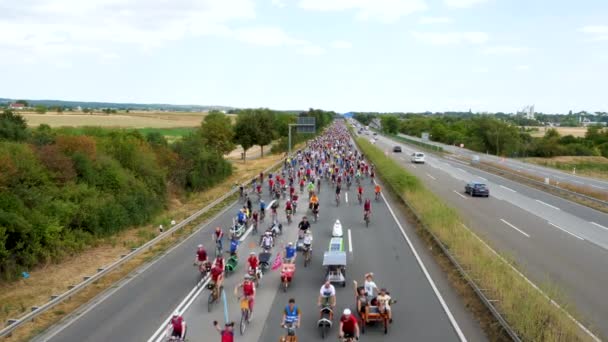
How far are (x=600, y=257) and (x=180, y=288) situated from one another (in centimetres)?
1511

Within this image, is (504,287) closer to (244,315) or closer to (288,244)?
(244,315)

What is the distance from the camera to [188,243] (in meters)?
21.5

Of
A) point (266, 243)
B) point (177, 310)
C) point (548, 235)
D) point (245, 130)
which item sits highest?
point (245, 130)

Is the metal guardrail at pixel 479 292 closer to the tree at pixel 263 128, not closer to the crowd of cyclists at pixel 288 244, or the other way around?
the crowd of cyclists at pixel 288 244

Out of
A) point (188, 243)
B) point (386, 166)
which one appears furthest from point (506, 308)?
point (386, 166)

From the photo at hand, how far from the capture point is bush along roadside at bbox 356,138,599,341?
10.6 m

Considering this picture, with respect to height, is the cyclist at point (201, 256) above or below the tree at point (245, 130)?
below

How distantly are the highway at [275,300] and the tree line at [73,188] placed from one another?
4.70 meters

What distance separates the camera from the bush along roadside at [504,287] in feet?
34.7

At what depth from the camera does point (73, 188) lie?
77.6 feet

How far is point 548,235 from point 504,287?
1046cm

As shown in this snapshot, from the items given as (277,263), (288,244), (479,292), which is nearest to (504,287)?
(479,292)

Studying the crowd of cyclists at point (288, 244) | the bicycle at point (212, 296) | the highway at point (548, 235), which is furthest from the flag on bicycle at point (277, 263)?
the highway at point (548, 235)

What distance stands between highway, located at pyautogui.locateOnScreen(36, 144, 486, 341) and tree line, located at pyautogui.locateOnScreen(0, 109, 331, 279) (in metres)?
4.70
